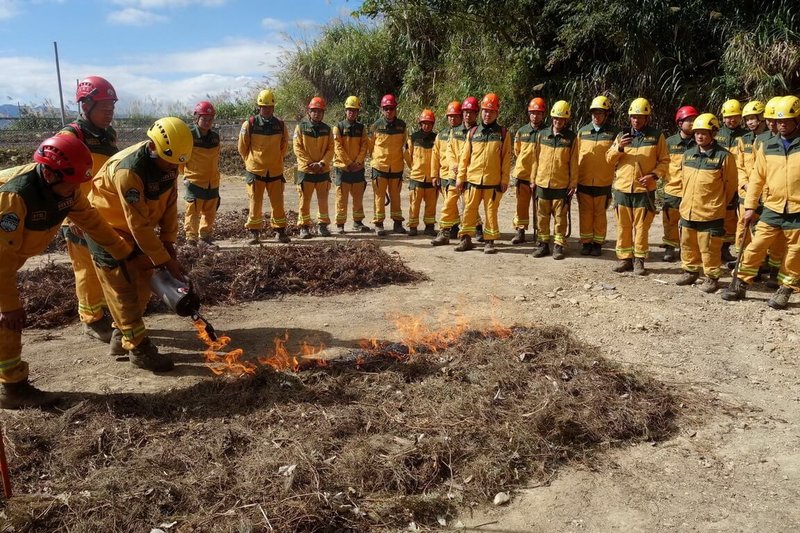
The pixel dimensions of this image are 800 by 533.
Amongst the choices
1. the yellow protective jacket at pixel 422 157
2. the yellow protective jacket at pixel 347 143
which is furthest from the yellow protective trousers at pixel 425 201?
the yellow protective jacket at pixel 347 143

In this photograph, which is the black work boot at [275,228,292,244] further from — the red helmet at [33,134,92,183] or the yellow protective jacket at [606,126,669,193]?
the red helmet at [33,134,92,183]

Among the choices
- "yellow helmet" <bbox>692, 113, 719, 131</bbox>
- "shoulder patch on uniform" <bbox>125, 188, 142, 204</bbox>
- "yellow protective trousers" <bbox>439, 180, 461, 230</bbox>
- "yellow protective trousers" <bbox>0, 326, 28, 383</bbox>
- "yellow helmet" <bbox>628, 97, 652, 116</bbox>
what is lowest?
"yellow protective trousers" <bbox>0, 326, 28, 383</bbox>

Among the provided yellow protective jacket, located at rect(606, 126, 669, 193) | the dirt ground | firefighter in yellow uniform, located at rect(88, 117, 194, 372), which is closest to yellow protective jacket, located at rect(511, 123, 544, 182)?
the dirt ground

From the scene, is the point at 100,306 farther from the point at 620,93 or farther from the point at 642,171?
the point at 620,93

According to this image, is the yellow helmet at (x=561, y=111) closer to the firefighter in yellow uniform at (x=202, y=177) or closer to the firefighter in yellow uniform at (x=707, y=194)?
the firefighter in yellow uniform at (x=707, y=194)

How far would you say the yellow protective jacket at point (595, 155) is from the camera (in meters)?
8.03

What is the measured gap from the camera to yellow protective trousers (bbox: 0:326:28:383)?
3.98 meters

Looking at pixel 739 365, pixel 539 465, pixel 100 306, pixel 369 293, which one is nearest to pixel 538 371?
pixel 539 465

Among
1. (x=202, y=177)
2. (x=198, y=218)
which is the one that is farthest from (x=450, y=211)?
(x=198, y=218)

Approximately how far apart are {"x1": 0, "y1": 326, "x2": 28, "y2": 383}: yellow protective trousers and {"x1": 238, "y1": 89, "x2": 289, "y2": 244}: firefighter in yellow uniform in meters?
5.14

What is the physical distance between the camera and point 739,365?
16.4 feet

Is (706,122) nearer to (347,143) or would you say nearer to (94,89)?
(347,143)

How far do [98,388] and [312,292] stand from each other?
2.79 metres

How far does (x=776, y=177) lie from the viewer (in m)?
6.18
